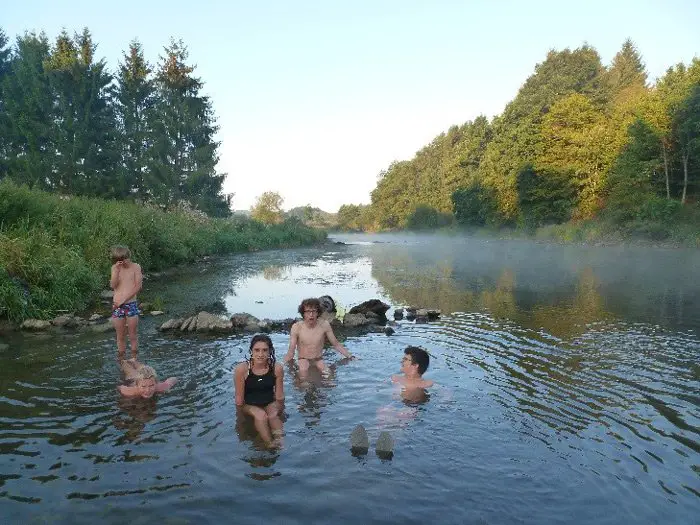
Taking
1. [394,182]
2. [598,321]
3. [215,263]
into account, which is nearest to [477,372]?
[598,321]

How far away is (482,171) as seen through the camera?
256 feet

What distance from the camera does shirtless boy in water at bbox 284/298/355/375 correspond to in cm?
942

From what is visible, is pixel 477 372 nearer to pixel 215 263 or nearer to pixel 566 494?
pixel 566 494

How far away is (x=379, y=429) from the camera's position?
6.45 metres

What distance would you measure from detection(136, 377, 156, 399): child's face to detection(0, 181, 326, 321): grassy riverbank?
21.3 ft

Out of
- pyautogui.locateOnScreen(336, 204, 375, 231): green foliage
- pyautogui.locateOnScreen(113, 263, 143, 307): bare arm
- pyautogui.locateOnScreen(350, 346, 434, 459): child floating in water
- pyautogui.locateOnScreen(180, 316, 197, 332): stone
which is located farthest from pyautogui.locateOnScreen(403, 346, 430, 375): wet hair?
pyautogui.locateOnScreen(336, 204, 375, 231): green foliage

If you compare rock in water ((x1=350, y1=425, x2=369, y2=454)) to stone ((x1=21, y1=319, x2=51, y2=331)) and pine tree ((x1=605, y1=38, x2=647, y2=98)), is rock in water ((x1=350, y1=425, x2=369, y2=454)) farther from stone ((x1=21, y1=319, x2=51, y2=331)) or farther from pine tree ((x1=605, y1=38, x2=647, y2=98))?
pine tree ((x1=605, y1=38, x2=647, y2=98))

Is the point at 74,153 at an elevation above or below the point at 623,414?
above

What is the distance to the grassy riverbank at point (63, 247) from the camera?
12.7m

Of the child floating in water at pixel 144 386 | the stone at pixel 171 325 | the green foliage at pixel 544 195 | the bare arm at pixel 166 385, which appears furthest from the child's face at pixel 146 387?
the green foliage at pixel 544 195

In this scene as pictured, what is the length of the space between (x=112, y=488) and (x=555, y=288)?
18241mm

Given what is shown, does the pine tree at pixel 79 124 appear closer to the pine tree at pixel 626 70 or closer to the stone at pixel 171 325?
the stone at pixel 171 325

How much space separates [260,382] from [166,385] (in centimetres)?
183

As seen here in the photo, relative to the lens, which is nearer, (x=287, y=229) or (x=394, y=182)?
(x=287, y=229)
